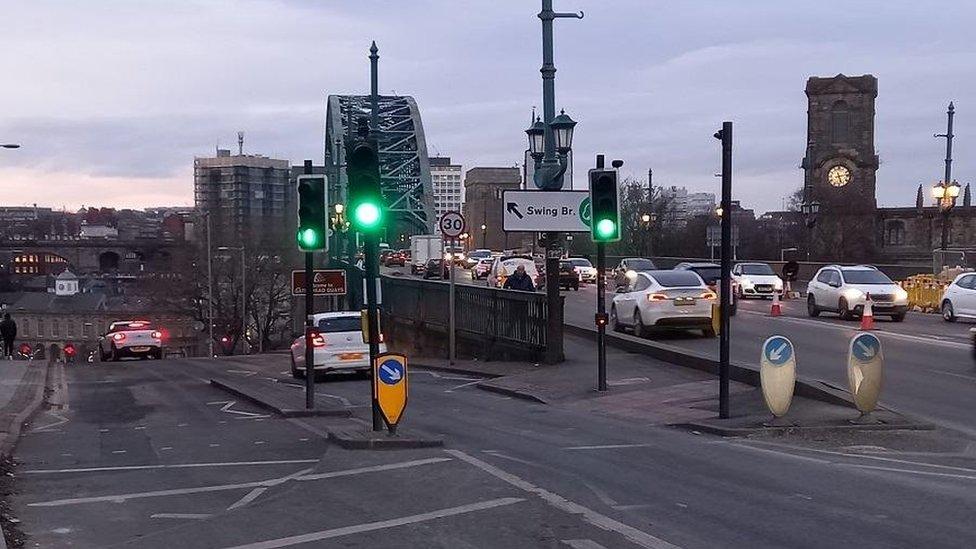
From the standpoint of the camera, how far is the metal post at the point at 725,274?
15.8m

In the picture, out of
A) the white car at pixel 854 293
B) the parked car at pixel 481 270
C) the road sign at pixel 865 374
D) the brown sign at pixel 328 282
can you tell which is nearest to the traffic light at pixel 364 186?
the road sign at pixel 865 374

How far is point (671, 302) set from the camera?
90.8 feet

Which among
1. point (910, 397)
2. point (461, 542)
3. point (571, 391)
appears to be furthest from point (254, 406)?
point (461, 542)

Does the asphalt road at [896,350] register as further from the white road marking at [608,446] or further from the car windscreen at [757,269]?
the car windscreen at [757,269]

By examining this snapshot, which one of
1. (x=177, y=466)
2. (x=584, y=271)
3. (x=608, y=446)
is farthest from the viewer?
(x=584, y=271)

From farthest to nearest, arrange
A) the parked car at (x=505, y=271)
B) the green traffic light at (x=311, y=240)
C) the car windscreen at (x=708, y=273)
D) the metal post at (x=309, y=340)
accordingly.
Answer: the parked car at (x=505, y=271)
the car windscreen at (x=708, y=273)
the metal post at (x=309, y=340)
the green traffic light at (x=311, y=240)

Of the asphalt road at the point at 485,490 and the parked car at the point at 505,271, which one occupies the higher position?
the parked car at the point at 505,271

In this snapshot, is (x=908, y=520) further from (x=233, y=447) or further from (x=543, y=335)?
(x=543, y=335)

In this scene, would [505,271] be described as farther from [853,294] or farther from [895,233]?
[895,233]

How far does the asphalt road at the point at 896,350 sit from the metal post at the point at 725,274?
9.20ft

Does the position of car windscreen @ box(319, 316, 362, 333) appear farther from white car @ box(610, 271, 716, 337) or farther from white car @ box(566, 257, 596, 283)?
white car @ box(566, 257, 596, 283)

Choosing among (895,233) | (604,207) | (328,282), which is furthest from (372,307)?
(895,233)

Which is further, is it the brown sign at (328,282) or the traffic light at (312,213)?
the brown sign at (328,282)

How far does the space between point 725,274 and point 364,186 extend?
17.4 feet
